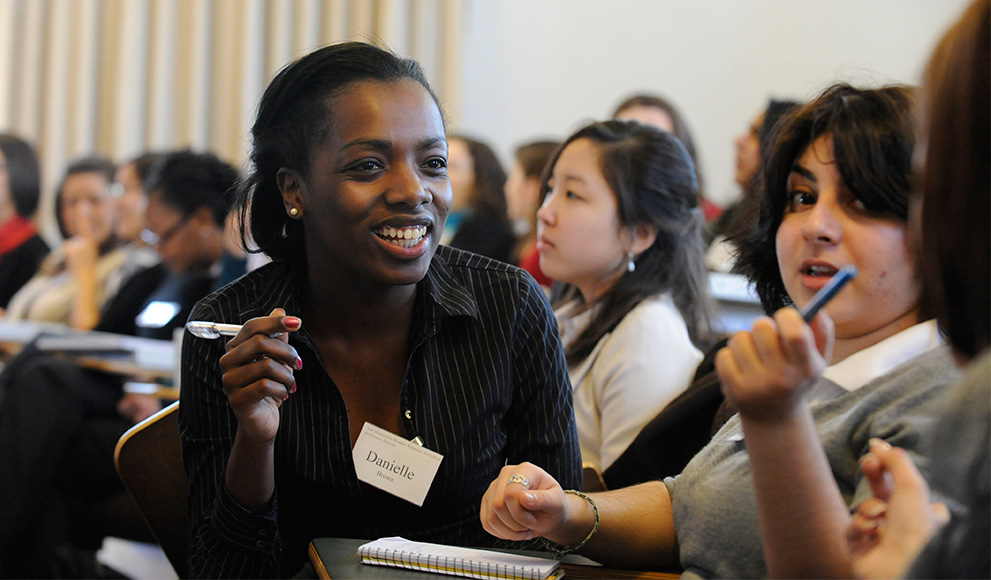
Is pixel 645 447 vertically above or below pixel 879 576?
below

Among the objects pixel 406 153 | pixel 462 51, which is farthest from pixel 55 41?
pixel 406 153

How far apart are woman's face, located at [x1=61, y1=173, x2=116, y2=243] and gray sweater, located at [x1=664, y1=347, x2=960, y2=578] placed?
396 cm

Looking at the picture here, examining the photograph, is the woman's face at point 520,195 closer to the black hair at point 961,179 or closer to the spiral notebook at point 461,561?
the spiral notebook at point 461,561

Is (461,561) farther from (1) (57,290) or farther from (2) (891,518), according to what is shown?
(1) (57,290)

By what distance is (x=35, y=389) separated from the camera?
259cm

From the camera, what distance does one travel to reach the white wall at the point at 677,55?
430 centimetres

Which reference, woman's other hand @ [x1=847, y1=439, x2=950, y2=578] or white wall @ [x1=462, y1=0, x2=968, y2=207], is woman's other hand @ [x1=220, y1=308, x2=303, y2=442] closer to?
woman's other hand @ [x1=847, y1=439, x2=950, y2=578]

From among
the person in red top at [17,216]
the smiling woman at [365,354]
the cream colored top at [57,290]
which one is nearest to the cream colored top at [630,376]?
the smiling woman at [365,354]

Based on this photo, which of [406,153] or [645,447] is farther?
[645,447]

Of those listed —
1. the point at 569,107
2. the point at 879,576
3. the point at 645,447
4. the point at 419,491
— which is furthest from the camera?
the point at 569,107

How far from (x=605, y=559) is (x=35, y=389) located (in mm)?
1967

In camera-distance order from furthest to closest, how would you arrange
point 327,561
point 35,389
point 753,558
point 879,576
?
1. point 35,389
2. point 327,561
3. point 753,558
4. point 879,576

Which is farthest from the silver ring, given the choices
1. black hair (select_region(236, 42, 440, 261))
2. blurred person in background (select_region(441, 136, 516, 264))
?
blurred person in background (select_region(441, 136, 516, 264))

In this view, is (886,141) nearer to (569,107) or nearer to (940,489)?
(940,489)
